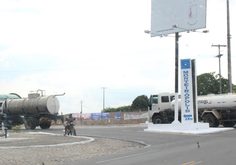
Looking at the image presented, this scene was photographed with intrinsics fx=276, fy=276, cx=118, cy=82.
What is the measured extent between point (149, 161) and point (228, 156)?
252 cm

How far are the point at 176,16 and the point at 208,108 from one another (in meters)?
8.34

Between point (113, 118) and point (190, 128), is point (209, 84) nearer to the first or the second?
point (113, 118)

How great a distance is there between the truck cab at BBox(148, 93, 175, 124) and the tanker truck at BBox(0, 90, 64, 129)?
9833 millimetres

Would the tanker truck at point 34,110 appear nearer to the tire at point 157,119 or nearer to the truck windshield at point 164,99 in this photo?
the tire at point 157,119

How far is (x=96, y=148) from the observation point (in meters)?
12.7

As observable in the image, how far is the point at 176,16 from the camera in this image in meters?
23.0

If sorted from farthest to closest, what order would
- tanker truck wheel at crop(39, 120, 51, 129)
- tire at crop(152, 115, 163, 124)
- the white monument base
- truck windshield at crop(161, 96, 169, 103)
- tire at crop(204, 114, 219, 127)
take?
tanker truck wheel at crop(39, 120, 51, 129)
truck windshield at crop(161, 96, 169, 103)
tire at crop(152, 115, 163, 124)
tire at crop(204, 114, 219, 127)
the white monument base

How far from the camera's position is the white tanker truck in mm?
22625

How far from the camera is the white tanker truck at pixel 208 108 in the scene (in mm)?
22625

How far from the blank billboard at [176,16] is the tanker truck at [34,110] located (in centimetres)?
1283

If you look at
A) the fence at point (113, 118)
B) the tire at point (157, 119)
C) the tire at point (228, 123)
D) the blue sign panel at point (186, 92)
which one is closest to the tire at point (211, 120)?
the tire at point (228, 123)

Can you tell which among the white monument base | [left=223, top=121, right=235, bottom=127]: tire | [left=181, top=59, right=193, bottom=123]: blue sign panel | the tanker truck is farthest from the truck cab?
the tanker truck

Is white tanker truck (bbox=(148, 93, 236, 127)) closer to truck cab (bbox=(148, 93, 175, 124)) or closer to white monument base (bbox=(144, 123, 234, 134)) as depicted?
truck cab (bbox=(148, 93, 175, 124))

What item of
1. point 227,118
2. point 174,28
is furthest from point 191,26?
point 227,118
